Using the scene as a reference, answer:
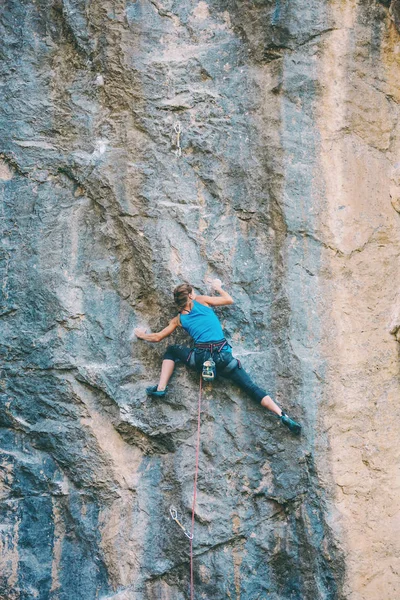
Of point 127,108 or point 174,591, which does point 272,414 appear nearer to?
point 174,591

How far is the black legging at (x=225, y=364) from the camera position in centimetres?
661

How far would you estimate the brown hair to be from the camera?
6.55 meters

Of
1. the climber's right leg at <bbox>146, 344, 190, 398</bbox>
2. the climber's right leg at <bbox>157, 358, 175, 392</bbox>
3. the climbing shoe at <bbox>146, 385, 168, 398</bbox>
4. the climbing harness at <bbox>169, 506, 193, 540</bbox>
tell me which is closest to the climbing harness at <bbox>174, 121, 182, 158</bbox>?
the climber's right leg at <bbox>146, 344, 190, 398</bbox>

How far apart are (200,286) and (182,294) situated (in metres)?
0.44

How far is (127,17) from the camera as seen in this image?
717 centimetres

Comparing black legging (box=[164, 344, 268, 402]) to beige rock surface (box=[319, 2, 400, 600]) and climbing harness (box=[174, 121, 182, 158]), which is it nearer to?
beige rock surface (box=[319, 2, 400, 600])

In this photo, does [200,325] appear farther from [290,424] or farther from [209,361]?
[290,424]

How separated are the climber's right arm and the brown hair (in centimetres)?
22

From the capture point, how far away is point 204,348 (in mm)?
6602

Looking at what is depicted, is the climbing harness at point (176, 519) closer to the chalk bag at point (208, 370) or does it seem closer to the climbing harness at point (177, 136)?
the chalk bag at point (208, 370)

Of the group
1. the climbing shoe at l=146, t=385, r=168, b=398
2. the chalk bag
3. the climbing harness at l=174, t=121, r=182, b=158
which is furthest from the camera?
the climbing harness at l=174, t=121, r=182, b=158

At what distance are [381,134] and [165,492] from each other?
4.16 metres

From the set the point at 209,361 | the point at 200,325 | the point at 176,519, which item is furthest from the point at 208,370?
the point at 176,519

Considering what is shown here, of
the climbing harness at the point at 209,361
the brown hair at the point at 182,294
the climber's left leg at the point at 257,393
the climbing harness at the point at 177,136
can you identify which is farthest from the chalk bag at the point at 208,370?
the climbing harness at the point at 177,136
